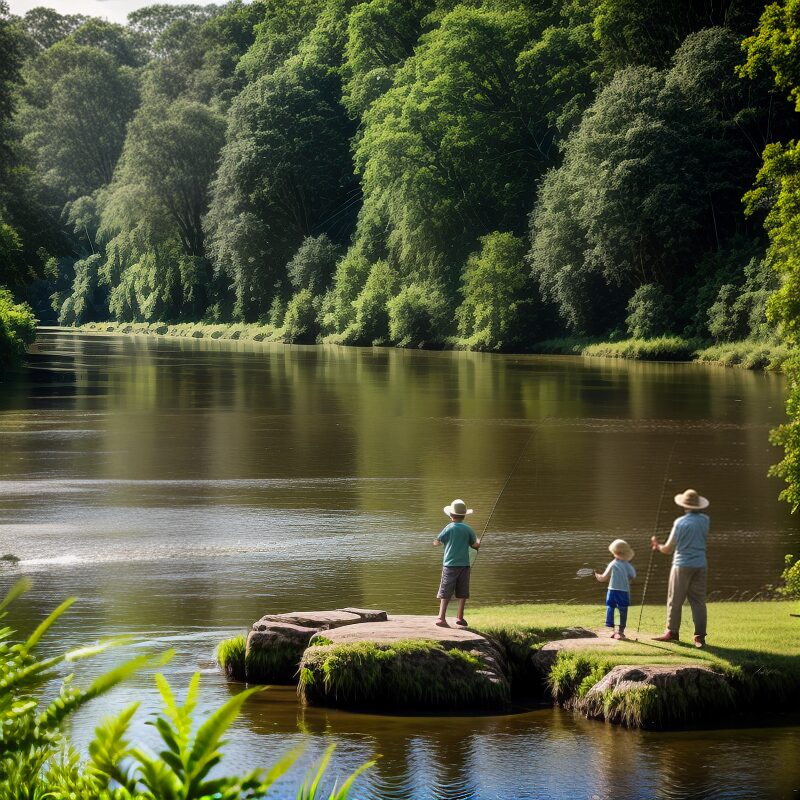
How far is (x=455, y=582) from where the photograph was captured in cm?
1231

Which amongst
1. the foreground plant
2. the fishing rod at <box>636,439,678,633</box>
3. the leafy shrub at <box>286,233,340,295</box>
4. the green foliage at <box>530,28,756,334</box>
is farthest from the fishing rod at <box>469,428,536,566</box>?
the leafy shrub at <box>286,233,340,295</box>

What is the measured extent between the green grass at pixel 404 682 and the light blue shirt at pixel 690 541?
1.96m

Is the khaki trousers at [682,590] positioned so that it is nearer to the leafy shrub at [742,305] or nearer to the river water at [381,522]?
the river water at [381,522]

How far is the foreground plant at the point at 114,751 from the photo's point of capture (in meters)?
3.63

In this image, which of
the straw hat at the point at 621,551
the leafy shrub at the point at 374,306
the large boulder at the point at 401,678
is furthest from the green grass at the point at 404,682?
the leafy shrub at the point at 374,306

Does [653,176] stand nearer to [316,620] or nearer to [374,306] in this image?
[374,306]

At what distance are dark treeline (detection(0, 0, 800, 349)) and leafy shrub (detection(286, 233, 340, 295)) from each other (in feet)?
0.72

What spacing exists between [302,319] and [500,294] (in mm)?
23326

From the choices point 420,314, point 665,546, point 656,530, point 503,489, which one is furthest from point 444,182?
point 665,546

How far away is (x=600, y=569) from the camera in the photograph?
55.2 feet

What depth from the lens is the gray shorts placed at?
1228 centimetres

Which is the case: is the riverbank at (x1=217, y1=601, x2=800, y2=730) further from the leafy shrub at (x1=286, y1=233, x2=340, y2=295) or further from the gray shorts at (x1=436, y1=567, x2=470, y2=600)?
the leafy shrub at (x1=286, y1=233, x2=340, y2=295)

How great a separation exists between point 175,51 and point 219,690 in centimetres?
14200

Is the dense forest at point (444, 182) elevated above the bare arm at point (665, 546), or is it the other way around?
the dense forest at point (444, 182)
